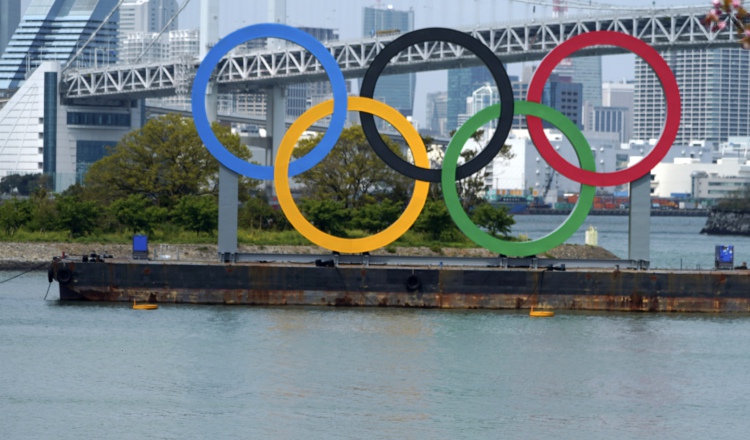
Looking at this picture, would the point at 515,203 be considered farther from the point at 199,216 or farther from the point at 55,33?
the point at 199,216

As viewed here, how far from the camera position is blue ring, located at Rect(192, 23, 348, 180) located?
32406mm

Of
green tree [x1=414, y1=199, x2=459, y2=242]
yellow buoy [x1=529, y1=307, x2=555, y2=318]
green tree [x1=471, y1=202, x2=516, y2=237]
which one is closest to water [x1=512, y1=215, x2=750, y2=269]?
green tree [x1=471, y1=202, x2=516, y2=237]

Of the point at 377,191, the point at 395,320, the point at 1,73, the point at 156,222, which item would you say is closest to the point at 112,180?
the point at 156,222

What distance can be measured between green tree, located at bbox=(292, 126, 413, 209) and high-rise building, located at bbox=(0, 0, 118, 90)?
94.3 m

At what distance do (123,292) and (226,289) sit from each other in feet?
7.57

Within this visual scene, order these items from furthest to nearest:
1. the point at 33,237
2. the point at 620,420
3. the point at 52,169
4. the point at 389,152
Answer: the point at 52,169
the point at 33,237
the point at 389,152
the point at 620,420

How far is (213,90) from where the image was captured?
261ft

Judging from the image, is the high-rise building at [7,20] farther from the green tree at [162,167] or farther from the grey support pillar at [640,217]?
the grey support pillar at [640,217]

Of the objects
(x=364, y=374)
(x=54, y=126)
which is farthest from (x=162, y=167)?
(x=54, y=126)

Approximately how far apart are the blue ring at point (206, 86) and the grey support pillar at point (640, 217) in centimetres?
644

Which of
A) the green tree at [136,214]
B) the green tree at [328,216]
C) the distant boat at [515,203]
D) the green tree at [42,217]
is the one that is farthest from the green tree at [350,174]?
the distant boat at [515,203]

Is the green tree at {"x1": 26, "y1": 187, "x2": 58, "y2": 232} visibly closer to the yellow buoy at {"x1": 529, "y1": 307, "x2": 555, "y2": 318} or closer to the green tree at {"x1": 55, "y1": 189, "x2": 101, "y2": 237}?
the green tree at {"x1": 55, "y1": 189, "x2": 101, "y2": 237}

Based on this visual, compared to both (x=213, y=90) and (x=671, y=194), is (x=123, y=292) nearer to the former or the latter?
(x=213, y=90)

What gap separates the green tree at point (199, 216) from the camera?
156 feet
